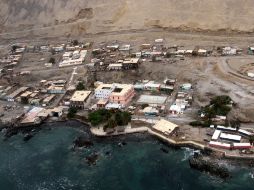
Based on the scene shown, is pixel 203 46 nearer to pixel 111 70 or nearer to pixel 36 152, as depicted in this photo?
pixel 111 70

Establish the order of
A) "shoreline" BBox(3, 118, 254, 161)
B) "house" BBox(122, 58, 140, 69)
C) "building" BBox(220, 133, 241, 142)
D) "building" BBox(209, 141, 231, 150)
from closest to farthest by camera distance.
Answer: "shoreline" BBox(3, 118, 254, 161) < "building" BBox(209, 141, 231, 150) < "building" BBox(220, 133, 241, 142) < "house" BBox(122, 58, 140, 69)

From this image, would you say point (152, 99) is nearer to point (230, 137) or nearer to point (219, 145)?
point (230, 137)

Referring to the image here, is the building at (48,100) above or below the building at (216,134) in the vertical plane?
below

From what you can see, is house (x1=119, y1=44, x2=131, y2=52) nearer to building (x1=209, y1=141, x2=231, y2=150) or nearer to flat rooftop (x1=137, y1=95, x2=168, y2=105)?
flat rooftop (x1=137, y1=95, x2=168, y2=105)

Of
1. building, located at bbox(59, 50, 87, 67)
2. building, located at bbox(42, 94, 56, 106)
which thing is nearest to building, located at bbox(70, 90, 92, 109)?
building, located at bbox(42, 94, 56, 106)

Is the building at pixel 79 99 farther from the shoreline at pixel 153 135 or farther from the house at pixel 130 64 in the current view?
the house at pixel 130 64

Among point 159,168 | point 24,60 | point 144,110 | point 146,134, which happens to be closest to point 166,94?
point 144,110

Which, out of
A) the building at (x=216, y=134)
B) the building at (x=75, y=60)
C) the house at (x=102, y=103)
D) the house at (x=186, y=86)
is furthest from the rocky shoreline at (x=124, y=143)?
the building at (x=75, y=60)
